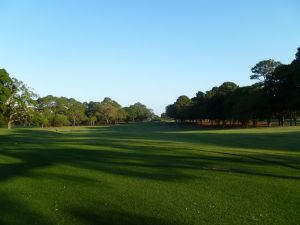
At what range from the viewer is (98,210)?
866cm

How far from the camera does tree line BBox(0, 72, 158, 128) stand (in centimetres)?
4934

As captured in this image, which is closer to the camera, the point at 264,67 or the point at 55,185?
the point at 55,185

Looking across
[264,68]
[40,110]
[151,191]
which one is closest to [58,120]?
[40,110]

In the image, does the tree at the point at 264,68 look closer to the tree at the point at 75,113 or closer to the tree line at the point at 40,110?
the tree line at the point at 40,110

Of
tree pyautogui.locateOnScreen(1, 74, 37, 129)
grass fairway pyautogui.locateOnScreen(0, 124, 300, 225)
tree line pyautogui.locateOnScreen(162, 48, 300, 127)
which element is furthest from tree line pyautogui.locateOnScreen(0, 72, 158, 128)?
tree line pyautogui.locateOnScreen(162, 48, 300, 127)

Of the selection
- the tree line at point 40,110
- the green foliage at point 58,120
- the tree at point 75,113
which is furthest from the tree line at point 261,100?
the tree at point 75,113

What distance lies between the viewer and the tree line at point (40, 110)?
162ft

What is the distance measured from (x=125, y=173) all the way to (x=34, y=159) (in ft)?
20.4

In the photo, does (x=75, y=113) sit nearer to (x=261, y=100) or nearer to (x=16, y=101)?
(x=261, y=100)

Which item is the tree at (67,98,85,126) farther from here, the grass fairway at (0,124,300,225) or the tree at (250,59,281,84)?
the grass fairway at (0,124,300,225)

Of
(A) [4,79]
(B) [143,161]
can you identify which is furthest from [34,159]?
(A) [4,79]

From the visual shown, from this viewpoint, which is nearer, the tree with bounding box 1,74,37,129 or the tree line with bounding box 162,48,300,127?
the tree with bounding box 1,74,37,129

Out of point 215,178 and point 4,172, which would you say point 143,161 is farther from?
point 4,172

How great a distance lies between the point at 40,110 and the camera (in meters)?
130
